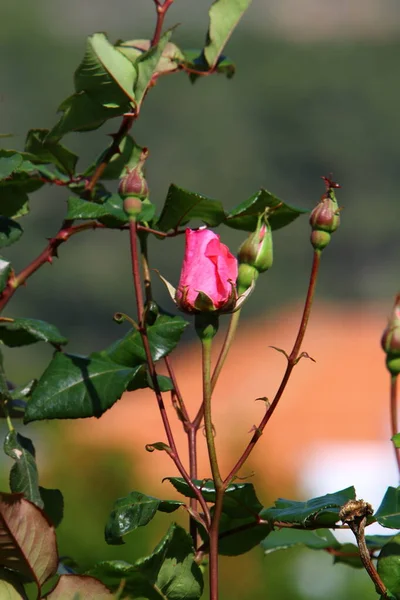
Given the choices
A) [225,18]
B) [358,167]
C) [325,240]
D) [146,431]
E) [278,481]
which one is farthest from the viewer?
[358,167]

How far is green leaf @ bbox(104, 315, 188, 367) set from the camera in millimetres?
411

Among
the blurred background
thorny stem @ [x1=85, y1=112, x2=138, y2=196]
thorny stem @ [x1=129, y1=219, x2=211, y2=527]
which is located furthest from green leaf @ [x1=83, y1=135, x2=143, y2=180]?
the blurred background

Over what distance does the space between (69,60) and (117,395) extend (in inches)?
527

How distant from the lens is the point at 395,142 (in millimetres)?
12578

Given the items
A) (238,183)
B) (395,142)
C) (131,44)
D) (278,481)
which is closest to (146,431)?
(278,481)

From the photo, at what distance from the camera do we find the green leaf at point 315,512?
351 millimetres

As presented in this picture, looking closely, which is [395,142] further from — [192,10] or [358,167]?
[192,10]

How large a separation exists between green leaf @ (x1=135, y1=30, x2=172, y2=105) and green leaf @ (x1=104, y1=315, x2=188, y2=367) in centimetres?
11

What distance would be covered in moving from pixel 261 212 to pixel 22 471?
165 mm

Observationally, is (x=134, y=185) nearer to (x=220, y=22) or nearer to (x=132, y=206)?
(x=132, y=206)

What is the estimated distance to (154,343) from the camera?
414 mm

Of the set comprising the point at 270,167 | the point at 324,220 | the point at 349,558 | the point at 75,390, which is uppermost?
the point at 324,220

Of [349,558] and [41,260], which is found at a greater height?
[41,260]

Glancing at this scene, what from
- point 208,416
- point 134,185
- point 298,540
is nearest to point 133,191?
point 134,185
